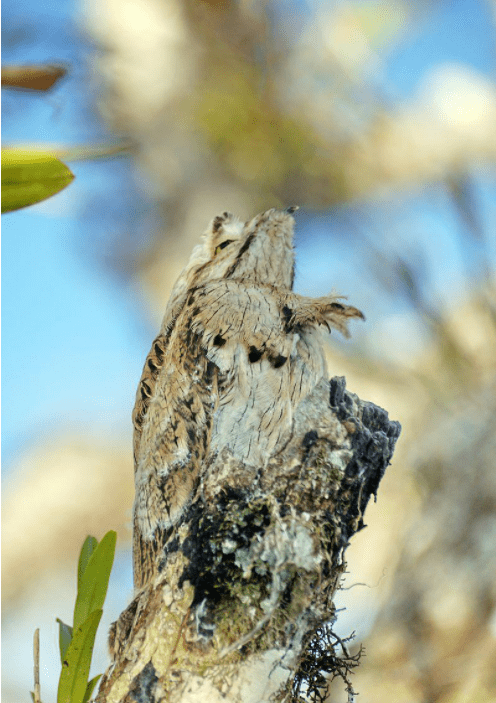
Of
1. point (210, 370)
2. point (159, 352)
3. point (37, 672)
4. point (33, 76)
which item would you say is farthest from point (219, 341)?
point (37, 672)

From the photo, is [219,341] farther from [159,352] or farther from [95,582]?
[95,582]

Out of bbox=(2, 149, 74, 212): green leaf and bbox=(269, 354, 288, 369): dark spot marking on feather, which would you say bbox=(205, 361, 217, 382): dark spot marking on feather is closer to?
bbox=(269, 354, 288, 369): dark spot marking on feather

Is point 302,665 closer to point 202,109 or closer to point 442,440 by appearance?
point 442,440

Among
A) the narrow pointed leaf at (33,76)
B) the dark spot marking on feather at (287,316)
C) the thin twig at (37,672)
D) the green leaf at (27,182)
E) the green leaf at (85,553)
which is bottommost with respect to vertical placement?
the thin twig at (37,672)

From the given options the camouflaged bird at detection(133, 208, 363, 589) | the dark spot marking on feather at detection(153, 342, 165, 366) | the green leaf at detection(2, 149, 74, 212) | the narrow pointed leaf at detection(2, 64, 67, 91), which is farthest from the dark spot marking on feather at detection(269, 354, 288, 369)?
the narrow pointed leaf at detection(2, 64, 67, 91)

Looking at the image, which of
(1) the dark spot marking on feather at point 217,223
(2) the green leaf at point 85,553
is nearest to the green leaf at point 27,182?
(1) the dark spot marking on feather at point 217,223

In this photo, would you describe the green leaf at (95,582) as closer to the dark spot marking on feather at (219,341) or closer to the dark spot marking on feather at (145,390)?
the dark spot marking on feather at (145,390)

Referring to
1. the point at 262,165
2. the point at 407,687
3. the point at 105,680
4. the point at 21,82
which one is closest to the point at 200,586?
the point at 105,680

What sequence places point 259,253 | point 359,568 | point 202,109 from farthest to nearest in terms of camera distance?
1. point 202,109
2. point 359,568
3. point 259,253
